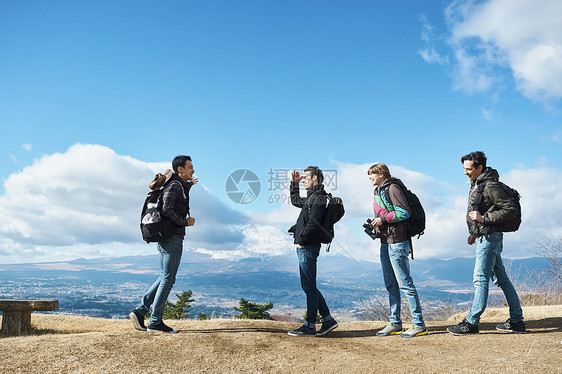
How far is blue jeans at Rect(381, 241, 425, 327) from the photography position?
566cm

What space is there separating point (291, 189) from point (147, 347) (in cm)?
291

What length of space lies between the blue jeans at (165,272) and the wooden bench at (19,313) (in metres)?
2.38

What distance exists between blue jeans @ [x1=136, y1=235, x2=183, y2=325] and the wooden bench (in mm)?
2380

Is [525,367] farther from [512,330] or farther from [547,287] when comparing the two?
[547,287]

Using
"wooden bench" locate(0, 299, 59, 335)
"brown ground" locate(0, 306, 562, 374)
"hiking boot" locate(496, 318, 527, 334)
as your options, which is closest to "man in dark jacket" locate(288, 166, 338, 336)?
"brown ground" locate(0, 306, 562, 374)

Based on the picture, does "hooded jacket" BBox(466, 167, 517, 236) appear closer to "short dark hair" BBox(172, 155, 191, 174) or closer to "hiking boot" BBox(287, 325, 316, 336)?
"hiking boot" BBox(287, 325, 316, 336)

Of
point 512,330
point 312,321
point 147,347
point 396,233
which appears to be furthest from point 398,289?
point 147,347

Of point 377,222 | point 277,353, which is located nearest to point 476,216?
point 377,222

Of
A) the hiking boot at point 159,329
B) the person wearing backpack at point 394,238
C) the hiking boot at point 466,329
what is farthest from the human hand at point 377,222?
the hiking boot at point 159,329

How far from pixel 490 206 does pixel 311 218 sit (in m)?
2.41

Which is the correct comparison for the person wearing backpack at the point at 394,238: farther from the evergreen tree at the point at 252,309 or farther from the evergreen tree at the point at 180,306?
the evergreen tree at the point at 180,306

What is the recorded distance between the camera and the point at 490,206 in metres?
5.66

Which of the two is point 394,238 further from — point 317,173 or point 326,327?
point 326,327

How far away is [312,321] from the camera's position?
6.00 m
